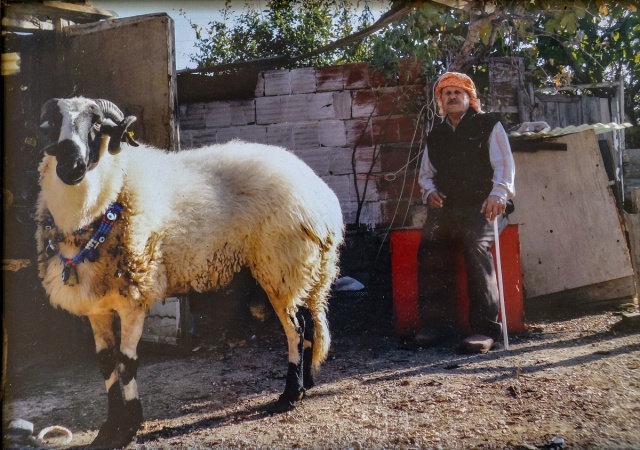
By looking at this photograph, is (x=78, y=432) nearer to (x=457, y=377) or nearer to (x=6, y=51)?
(x=457, y=377)

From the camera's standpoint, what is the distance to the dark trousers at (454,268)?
4426mm

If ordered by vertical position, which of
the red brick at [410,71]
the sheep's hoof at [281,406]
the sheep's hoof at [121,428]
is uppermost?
the red brick at [410,71]

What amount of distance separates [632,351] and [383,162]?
9.38ft

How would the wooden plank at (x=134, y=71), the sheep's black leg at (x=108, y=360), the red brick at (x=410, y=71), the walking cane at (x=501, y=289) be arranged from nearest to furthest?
1. the sheep's black leg at (x=108, y=360)
2. the walking cane at (x=501, y=289)
3. the wooden plank at (x=134, y=71)
4. the red brick at (x=410, y=71)

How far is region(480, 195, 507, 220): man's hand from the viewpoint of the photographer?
14.1 feet

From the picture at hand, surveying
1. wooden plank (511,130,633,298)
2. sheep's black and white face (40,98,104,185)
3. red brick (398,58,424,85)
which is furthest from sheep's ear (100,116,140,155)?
wooden plank (511,130,633,298)

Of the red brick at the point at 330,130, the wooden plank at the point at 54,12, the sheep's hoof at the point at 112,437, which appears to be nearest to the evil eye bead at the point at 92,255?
the sheep's hoof at the point at 112,437

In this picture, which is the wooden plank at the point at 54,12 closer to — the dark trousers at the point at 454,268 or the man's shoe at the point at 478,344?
the dark trousers at the point at 454,268

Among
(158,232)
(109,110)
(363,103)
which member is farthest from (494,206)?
(109,110)

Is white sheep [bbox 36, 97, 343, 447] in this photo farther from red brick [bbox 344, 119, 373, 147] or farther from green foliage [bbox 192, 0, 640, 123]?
red brick [bbox 344, 119, 373, 147]

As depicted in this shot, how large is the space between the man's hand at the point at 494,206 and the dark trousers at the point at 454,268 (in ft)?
0.53

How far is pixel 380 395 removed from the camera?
11.7ft

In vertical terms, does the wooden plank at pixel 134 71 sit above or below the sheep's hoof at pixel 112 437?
above

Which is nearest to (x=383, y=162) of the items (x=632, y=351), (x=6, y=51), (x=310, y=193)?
(x=310, y=193)
